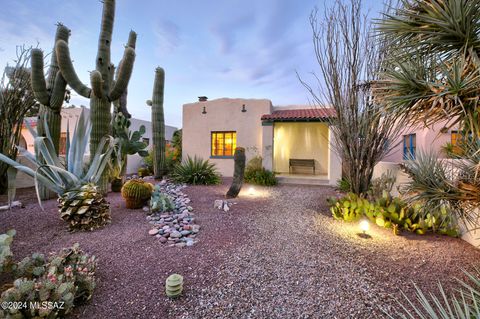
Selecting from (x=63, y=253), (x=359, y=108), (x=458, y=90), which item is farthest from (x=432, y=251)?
(x=63, y=253)

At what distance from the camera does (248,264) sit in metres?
2.69

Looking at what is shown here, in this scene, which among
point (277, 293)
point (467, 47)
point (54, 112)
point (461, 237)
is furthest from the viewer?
point (54, 112)

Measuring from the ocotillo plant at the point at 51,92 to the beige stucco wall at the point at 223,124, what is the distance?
5.97 metres

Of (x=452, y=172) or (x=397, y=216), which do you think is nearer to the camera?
(x=452, y=172)

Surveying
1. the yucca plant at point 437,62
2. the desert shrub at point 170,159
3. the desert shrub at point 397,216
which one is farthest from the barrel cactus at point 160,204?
the desert shrub at point 170,159

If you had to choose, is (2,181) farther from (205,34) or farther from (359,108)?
(359,108)

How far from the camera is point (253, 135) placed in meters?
10.2

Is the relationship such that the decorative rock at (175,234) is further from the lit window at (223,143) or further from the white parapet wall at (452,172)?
the lit window at (223,143)

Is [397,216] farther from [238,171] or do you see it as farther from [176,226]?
[176,226]

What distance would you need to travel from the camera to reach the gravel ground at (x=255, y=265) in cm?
198

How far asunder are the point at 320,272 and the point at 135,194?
161 inches

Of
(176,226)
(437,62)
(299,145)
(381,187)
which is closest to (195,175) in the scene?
(176,226)

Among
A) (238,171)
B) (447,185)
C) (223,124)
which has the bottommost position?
(238,171)

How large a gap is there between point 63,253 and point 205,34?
921 centimetres
